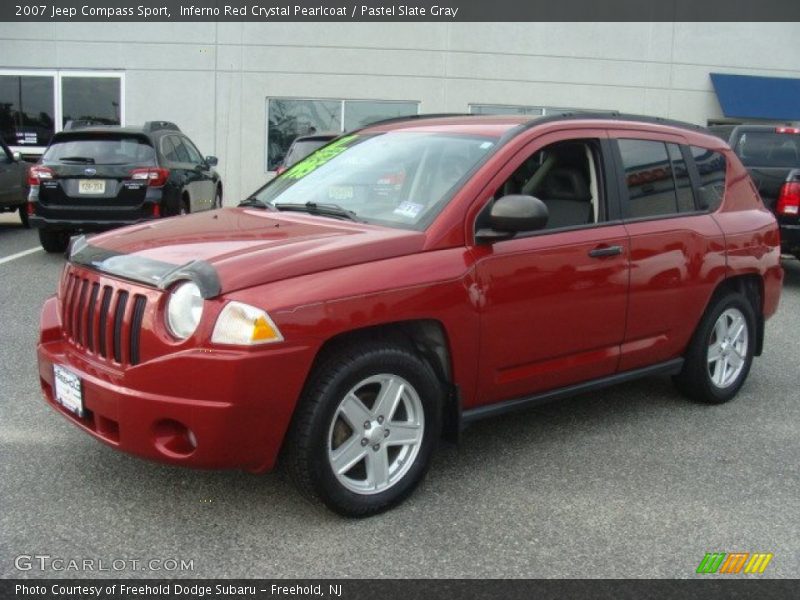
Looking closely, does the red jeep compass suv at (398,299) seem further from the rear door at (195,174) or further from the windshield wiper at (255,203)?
the rear door at (195,174)

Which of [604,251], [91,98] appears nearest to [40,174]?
[604,251]

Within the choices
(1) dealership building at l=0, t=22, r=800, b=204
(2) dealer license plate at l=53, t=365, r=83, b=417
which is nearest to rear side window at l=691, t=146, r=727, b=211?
(2) dealer license plate at l=53, t=365, r=83, b=417

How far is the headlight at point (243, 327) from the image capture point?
3.22 m

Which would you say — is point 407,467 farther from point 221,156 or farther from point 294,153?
point 221,156

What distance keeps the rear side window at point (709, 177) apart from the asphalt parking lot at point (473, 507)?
132 centimetres

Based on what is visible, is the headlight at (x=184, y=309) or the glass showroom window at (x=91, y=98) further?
the glass showroom window at (x=91, y=98)

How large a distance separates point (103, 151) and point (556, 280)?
25.3ft

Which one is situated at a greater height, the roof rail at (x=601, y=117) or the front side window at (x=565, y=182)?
the roof rail at (x=601, y=117)

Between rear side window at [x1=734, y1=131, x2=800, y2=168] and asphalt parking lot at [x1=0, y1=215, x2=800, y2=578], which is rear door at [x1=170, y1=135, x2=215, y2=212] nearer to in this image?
asphalt parking lot at [x1=0, y1=215, x2=800, y2=578]

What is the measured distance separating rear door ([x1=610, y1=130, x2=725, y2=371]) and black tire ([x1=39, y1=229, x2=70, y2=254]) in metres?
8.28

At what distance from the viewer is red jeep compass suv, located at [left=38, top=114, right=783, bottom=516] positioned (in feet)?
10.8

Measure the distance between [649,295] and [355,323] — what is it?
1977mm

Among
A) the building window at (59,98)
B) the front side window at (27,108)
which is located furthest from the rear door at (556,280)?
the front side window at (27,108)
